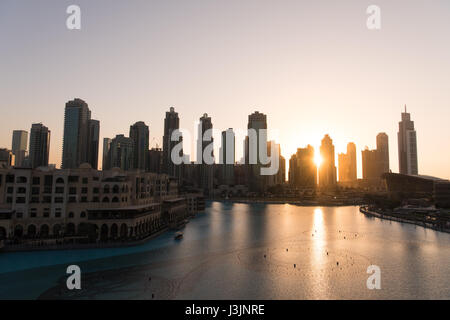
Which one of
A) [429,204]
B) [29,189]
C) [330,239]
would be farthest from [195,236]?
[429,204]

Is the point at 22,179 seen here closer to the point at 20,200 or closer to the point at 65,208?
the point at 20,200

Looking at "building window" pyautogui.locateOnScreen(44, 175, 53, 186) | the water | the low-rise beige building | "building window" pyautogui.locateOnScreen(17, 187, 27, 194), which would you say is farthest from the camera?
"building window" pyautogui.locateOnScreen(44, 175, 53, 186)

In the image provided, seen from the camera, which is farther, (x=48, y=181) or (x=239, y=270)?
(x=48, y=181)

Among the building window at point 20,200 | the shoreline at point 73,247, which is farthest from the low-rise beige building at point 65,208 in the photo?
the shoreline at point 73,247

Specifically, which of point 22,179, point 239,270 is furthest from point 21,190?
point 239,270

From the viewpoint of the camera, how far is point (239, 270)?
49.5 m

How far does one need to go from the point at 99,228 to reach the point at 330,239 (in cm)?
5804

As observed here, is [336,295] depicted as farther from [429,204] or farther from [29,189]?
[429,204]

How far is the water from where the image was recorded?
39406 millimetres

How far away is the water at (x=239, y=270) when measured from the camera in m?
39.4

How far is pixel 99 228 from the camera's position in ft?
226

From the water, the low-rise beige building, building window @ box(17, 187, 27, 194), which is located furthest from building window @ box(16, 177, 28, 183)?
the water

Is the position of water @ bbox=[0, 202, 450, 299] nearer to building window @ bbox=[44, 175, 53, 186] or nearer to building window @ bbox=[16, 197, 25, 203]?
building window @ bbox=[16, 197, 25, 203]

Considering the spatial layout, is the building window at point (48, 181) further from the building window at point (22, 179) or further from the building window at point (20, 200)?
the building window at point (20, 200)
